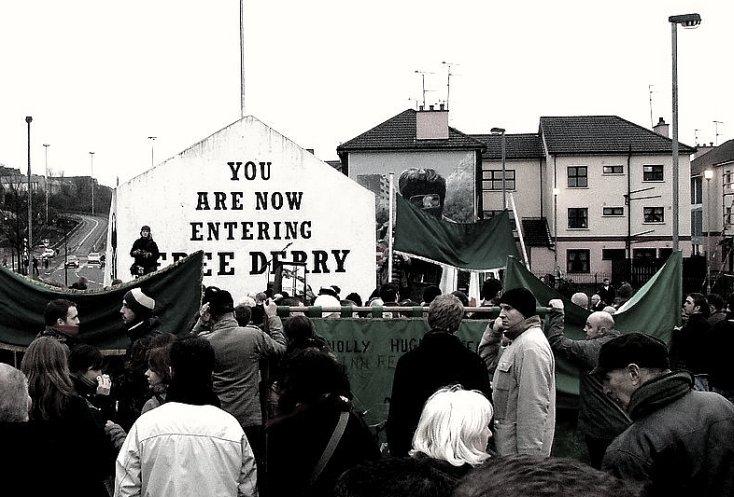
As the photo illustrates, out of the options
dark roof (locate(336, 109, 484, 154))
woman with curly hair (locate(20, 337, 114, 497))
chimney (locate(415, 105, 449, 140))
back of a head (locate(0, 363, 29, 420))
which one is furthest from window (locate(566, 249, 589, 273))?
back of a head (locate(0, 363, 29, 420))

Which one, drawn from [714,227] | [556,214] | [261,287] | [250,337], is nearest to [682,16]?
[261,287]

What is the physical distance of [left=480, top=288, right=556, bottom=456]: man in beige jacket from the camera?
661 cm

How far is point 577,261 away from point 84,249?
2111 inches

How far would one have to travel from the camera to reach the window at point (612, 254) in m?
65.8

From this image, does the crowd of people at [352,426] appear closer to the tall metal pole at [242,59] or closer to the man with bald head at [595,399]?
the man with bald head at [595,399]

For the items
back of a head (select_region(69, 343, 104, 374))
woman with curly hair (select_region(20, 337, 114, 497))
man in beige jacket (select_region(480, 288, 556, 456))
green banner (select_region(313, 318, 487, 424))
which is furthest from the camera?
green banner (select_region(313, 318, 487, 424))

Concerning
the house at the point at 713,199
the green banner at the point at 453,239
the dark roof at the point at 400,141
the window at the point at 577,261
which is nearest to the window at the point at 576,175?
the window at the point at 577,261

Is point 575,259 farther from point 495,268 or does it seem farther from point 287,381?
point 287,381

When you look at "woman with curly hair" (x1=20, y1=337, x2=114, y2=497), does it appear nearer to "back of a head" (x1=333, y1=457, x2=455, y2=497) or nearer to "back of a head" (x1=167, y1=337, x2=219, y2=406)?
"back of a head" (x1=167, y1=337, x2=219, y2=406)

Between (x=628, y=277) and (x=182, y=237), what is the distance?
27.8 m

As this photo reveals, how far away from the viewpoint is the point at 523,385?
6.67 meters

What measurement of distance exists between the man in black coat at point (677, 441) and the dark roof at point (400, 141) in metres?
55.1

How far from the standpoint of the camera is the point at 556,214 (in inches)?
2554

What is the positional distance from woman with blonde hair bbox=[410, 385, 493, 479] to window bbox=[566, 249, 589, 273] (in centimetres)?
6284
